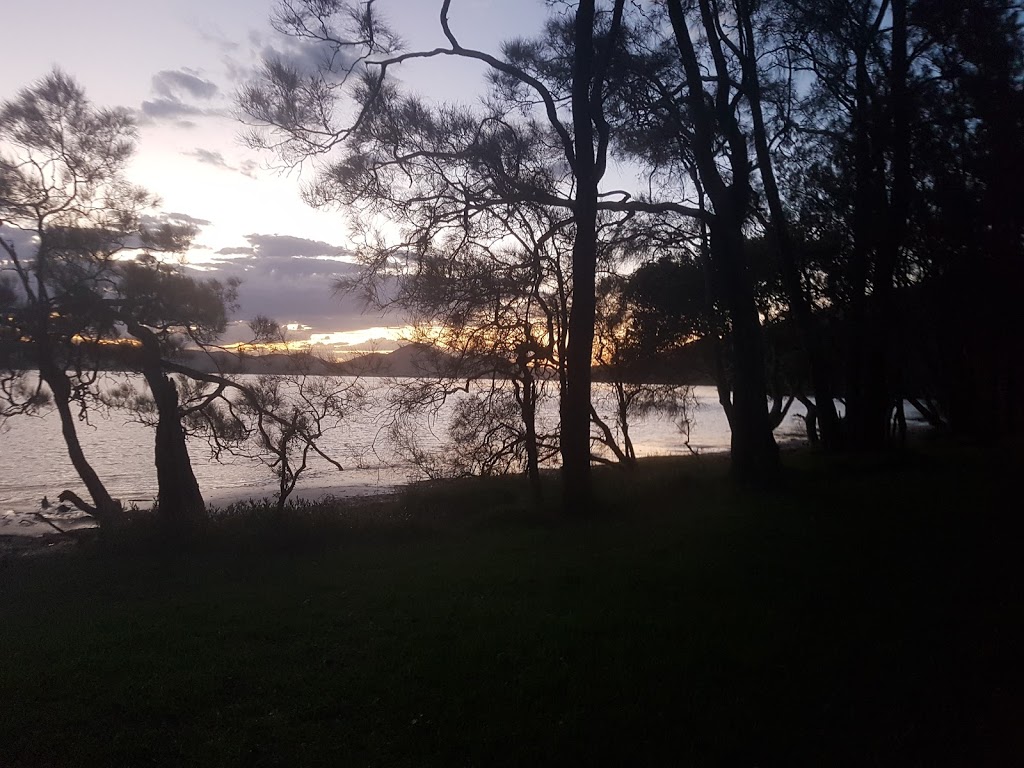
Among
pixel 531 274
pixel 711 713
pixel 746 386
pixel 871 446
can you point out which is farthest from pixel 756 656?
pixel 871 446

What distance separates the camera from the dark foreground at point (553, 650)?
4469 millimetres

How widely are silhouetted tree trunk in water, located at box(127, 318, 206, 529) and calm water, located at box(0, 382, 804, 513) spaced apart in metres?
3.85

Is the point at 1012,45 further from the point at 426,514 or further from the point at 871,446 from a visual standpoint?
the point at 426,514

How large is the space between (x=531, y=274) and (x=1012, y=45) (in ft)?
29.9

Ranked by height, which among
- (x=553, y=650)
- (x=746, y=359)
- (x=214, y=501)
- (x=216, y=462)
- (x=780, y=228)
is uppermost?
(x=780, y=228)

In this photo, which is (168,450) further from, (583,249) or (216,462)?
(216,462)

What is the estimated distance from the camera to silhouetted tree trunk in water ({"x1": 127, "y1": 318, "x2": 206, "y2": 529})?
44.8ft

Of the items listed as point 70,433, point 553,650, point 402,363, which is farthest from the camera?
point 70,433

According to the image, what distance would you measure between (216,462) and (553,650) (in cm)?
2837

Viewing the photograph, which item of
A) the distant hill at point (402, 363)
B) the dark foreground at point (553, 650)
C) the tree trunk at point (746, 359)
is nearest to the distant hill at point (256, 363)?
the distant hill at point (402, 363)

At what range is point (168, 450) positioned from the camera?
47.7 feet

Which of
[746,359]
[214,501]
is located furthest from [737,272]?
[214,501]

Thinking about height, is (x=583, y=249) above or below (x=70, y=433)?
above

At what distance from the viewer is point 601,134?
13227 millimetres
